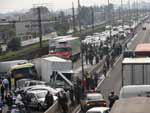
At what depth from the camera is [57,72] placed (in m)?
34.5

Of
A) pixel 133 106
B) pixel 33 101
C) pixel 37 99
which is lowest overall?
pixel 33 101

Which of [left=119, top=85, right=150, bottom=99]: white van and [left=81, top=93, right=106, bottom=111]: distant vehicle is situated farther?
[left=81, top=93, right=106, bottom=111]: distant vehicle

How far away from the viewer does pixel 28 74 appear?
38.4 metres

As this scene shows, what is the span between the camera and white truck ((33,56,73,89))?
33281 millimetres

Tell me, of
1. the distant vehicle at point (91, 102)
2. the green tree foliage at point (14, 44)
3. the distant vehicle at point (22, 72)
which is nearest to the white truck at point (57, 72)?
the distant vehicle at point (22, 72)

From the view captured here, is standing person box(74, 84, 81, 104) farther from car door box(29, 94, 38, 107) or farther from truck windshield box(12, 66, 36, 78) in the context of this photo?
truck windshield box(12, 66, 36, 78)

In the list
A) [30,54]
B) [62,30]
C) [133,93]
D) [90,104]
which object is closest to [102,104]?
[90,104]

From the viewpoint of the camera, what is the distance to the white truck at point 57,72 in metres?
33.3

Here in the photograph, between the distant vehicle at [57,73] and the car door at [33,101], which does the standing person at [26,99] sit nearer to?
the car door at [33,101]

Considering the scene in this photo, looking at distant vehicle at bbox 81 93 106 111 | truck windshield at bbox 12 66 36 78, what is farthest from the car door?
truck windshield at bbox 12 66 36 78

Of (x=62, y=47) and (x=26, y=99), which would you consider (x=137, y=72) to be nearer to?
(x=26, y=99)

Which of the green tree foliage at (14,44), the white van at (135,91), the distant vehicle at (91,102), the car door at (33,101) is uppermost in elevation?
the white van at (135,91)

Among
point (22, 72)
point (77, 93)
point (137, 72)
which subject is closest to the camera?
point (137, 72)

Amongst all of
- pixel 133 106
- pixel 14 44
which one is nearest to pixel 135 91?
pixel 133 106
